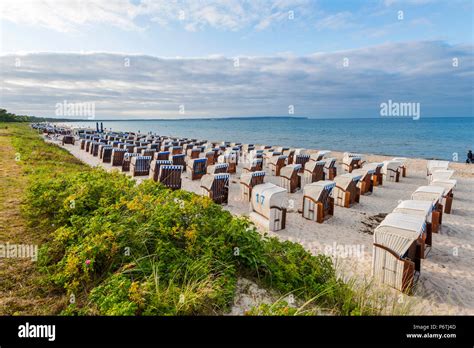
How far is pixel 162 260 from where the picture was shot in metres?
3.49

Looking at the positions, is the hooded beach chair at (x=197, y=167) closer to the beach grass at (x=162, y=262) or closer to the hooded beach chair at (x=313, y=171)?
the hooded beach chair at (x=313, y=171)

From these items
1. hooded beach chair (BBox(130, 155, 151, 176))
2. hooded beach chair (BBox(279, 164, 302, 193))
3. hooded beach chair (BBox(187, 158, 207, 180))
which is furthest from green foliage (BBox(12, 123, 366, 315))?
hooded beach chair (BBox(130, 155, 151, 176))

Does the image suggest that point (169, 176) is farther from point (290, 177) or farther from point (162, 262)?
point (162, 262)

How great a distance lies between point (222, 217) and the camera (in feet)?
15.5

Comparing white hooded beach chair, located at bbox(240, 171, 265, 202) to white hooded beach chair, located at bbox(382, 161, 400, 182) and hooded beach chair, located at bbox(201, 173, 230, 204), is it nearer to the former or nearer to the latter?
hooded beach chair, located at bbox(201, 173, 230, 204)

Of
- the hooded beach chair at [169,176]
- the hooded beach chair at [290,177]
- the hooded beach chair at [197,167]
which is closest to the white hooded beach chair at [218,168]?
the hooded beach chair at [169,176]

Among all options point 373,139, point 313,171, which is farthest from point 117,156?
point 373,139

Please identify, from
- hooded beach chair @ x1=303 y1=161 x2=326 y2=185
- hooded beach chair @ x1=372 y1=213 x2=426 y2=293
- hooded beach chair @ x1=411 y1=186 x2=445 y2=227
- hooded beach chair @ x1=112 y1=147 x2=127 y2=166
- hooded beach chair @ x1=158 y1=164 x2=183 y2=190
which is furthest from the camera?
hooded beach chair @ x1=112 y1=147 x2=127 y2=166

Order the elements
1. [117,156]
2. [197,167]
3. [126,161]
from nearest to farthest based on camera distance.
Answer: [197,167], [126,161], [117,156]

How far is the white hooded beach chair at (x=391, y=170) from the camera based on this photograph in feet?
49.5

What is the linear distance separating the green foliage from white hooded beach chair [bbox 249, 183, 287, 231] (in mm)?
2934

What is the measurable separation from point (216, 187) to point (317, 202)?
3689mm

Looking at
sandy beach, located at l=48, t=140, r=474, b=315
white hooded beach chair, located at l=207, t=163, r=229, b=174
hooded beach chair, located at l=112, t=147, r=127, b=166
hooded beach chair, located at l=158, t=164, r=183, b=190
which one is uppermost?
hooded beach chair, located at l=112, t=147, r=127, b=166

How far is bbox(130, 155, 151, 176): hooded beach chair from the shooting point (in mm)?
14352
